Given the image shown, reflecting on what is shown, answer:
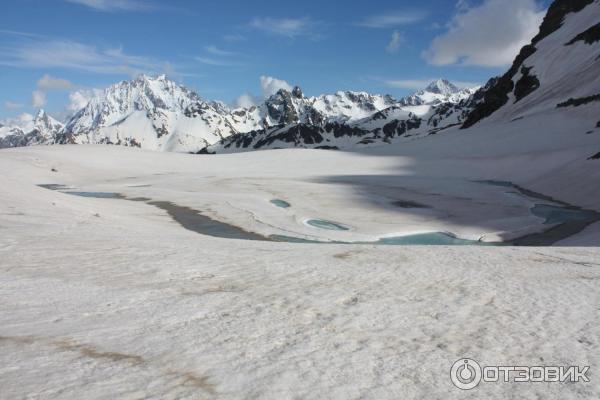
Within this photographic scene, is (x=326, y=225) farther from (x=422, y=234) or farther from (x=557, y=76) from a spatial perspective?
(x=557, y=76)

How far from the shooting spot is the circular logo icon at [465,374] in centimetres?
452

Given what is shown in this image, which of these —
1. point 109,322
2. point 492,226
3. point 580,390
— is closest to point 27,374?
point 109,322

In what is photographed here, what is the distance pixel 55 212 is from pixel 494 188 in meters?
33.7

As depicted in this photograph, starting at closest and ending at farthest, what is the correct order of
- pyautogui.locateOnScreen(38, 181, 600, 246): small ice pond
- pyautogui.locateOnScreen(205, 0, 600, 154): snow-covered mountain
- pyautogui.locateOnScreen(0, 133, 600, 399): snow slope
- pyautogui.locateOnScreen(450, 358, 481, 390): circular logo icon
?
pyautogui.locateOnScreen(0, 133, 600, 399): snow slope
pyautogui.locateOnScreen(450, 358, 481, 390): circular logo icon
pyautogui.locateOnScreen(38, 181, 600, 246): small ice pond
pyautogui.locateOnScreen(205, 0, 600, 154): snow-covered mountain

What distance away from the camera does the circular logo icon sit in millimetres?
4523

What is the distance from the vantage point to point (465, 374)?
471 cm

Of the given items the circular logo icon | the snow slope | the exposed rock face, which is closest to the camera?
the snow slope

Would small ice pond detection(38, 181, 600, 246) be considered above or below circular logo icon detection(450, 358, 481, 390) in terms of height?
below

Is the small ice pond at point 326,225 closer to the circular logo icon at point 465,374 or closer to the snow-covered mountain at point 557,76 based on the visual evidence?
the circular logo icon at point 465,374

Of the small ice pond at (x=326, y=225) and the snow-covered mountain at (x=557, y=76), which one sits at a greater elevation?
the snow-covered mountain at (x=557, y=76)

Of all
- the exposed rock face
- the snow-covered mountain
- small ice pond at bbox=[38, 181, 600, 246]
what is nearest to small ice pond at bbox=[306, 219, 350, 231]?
small ice pond at bbox=[38, 181, 600, 246]

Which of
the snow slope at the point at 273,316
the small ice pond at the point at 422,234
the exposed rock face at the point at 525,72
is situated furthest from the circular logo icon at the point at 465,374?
the exposed rock face at the point at 525,72

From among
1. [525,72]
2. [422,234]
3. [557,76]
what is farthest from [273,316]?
[525,72]

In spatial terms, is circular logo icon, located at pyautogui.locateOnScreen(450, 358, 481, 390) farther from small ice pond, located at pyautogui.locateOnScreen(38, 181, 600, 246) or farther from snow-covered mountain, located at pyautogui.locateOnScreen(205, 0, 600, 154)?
snow-covered mountain, located at pyautogui.locateOnScreen(205, 0, 600, 154)
